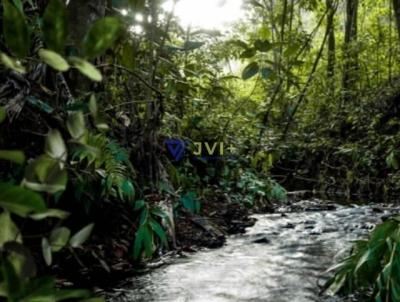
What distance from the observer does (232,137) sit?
6516mm

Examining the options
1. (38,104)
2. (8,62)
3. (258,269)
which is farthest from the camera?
(258,269)

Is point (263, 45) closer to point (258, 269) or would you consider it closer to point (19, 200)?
point (19, 200)

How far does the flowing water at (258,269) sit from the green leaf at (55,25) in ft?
7.06

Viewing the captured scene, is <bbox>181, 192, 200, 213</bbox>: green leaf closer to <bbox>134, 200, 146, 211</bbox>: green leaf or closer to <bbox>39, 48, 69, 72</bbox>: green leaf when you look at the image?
<bbox>134, 200, 146, 211</bbox>: green leaf

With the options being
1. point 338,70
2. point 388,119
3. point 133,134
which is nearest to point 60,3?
point 133,134

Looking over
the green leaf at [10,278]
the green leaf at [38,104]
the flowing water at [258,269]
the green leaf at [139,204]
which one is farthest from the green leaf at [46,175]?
the green leaf at [139,204]

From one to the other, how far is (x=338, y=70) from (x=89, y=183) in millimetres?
9392

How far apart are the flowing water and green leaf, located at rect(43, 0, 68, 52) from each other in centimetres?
215

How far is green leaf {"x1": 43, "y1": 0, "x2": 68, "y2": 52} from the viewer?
0.64 metres

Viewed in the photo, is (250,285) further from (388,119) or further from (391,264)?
(388,119)

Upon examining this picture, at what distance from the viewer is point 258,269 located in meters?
3.31

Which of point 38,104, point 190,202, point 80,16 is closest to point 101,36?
point 38,104

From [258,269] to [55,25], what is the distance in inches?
114

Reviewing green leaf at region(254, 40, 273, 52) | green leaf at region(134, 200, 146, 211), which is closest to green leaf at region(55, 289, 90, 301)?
green leaf at region(254, 40, 273, 52)
